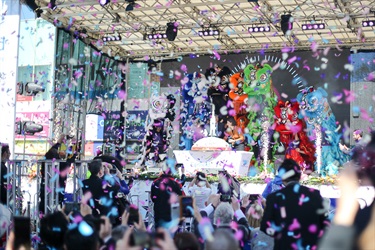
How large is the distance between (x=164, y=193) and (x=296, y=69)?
458 inches

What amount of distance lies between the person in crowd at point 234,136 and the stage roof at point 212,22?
2376 mm

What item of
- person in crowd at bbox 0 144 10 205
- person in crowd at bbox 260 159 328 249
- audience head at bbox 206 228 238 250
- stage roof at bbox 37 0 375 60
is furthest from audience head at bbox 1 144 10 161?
stage roof at bbox 37 0 375 60

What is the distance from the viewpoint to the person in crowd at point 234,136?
16916mm

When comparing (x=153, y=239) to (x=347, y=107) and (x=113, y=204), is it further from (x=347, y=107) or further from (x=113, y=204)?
(x=347, y=107)

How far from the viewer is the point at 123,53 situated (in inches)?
760

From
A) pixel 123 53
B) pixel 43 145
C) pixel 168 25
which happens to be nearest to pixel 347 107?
pixel 168 25

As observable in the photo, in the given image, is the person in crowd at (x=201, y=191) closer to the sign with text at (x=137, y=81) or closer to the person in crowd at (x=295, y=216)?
the person in crowd at (x=295, y=216)

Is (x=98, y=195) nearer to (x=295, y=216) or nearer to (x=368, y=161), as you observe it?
(x=295, y=216)

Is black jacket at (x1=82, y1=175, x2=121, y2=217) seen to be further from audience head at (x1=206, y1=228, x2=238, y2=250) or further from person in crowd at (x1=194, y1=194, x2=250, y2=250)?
audience head at (x1=206, y1=228, x2=238, y2=250)

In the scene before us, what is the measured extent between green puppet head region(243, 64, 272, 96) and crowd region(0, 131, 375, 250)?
10.1m

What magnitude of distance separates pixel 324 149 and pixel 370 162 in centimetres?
1375

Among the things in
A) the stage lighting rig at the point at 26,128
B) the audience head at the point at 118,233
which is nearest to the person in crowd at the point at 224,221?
the audience head at the point at 118,233

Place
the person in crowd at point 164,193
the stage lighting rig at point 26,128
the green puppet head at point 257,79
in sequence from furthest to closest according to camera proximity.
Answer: the green puppet head at point 257,79 < the stage lighting rig at point 26,128 < the person in crowd at point 164,193

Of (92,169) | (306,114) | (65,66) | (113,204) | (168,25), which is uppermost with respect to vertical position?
(168,25)
